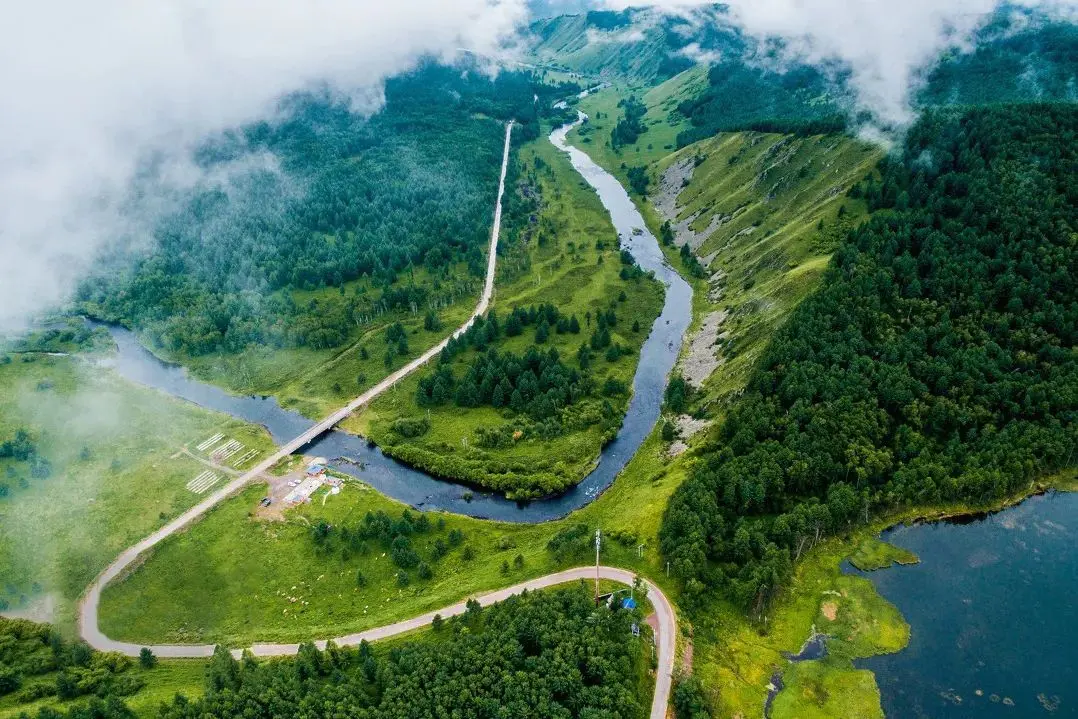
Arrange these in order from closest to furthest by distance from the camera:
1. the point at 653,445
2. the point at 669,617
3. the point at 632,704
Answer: the point at 632,704
the point at 669,617
the point at 653,445

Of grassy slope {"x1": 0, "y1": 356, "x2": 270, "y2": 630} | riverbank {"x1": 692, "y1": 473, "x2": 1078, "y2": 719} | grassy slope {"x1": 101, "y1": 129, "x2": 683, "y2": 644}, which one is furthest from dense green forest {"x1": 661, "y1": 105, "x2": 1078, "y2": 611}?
grassy slope {"x1": 0, "y1": 356, "x2": 270, "y2": 630}

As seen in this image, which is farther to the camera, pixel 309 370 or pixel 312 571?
pixel 309 370

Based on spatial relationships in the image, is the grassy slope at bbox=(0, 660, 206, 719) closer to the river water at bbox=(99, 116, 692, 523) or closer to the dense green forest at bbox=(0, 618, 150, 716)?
the dense green forest at bbox=(0, 618, 150, 716)

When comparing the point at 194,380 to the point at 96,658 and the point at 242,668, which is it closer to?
the point at 96,658

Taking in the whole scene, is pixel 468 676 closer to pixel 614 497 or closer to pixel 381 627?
pixel 381 627

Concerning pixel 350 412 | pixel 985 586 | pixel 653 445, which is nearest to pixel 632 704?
pixel 985 586

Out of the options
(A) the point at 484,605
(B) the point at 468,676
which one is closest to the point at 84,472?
(A) the point at 484,605

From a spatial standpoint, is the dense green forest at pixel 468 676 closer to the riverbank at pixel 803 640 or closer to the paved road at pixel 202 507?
the riverbank at pixel 803 640
